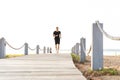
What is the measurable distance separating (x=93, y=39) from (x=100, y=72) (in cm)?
101

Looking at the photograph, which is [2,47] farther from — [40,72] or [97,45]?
[40,72]

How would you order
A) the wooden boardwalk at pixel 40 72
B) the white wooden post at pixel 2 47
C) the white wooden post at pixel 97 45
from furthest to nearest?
the white wooden post at pixel 2 47 < the white wooden post at pixel 97 45 < the wooden boardwalk at pixel 40 72

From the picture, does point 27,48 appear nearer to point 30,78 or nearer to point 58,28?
point 58,28

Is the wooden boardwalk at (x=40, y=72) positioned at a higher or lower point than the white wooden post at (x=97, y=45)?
lower

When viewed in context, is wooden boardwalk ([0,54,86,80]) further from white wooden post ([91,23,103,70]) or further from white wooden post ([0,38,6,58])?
white wooden post ([0,38,6,58])

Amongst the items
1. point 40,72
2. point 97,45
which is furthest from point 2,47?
point 40,72

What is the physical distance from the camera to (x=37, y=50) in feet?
129

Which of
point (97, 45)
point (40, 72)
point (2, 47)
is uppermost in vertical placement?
point (97, 45)

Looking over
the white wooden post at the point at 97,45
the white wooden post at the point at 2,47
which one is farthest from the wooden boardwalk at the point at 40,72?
the white wooden post at the point at 2,47

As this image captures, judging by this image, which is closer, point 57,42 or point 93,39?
point 93,39

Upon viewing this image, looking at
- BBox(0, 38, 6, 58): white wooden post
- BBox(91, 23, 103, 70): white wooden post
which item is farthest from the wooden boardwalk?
BBox(0, 38, 6, 58): white wooden post

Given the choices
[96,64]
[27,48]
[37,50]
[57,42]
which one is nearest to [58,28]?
[57,42]

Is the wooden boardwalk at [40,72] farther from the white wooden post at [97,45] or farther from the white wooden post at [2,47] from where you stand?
the white wooden post at [2,47]

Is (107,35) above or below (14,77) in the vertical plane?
above
